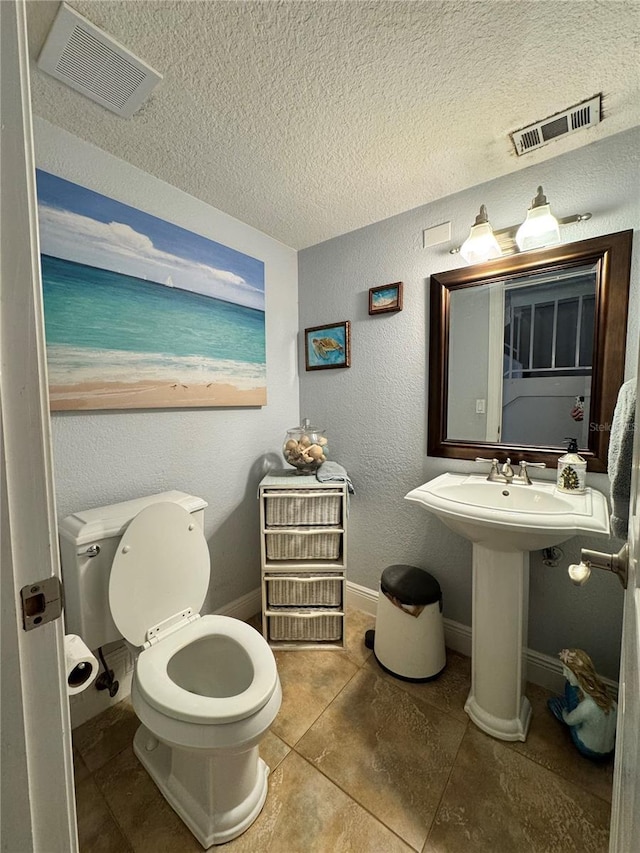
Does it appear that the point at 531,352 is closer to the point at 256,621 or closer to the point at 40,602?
the point at 40,602

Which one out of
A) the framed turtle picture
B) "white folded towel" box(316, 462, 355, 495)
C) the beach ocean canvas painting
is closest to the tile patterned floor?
"white folded towel" box(316, 462, 355, 495)

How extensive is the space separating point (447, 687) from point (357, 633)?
1.57 feet

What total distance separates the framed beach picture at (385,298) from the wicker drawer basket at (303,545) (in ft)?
3.78

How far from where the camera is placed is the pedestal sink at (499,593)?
3.56ft

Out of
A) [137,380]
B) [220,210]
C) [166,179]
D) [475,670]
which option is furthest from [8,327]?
[475,670]

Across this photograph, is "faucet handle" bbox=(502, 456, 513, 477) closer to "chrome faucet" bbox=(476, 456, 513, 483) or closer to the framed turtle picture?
"chrome faucet" bbox=(476, 456, 513, 483)

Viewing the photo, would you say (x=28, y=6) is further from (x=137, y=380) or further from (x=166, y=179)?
(x=137, y=380)

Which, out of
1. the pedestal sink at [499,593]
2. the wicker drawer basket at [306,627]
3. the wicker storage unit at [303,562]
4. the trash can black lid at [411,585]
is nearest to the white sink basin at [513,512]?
the pedestal sink at [499,593]

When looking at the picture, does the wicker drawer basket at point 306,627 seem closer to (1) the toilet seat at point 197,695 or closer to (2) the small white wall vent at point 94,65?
(1) the toilet seat at point 197,695

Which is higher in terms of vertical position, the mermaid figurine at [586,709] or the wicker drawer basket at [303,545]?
the wicker drawer basket at [303,545]

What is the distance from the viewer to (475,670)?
1.24 m

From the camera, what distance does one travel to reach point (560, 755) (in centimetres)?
111

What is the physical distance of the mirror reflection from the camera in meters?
1.25

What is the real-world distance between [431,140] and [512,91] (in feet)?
0.85
